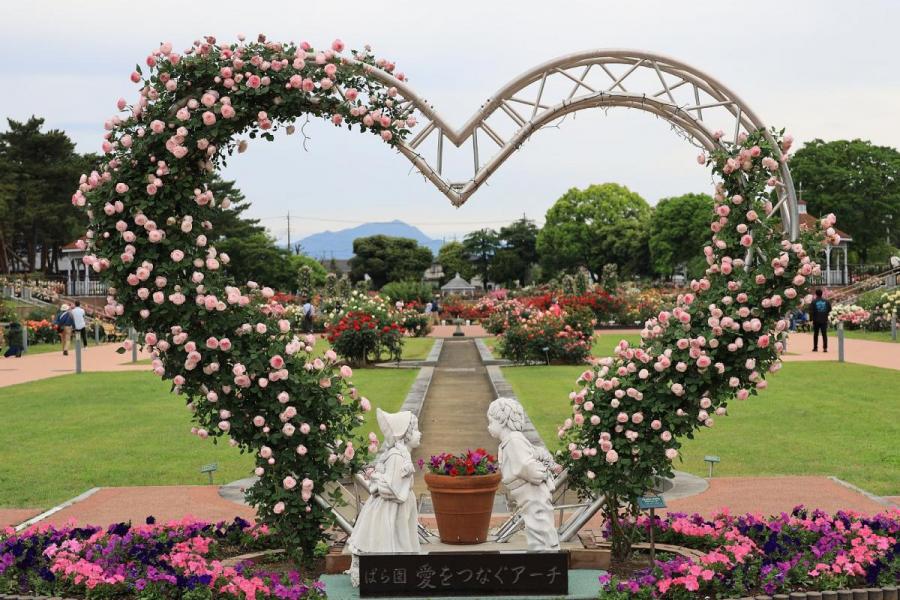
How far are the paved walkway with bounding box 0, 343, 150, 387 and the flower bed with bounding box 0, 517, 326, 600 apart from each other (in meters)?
15.1

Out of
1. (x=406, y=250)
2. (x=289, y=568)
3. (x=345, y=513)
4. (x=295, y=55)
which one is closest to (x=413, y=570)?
(x=289, y=568)

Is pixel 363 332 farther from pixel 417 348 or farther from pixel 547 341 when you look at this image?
pixel 417 348

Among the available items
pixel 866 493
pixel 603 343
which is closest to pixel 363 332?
pixel 603 343

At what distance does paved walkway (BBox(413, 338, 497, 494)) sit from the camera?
39.3 ft

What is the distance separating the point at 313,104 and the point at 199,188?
92 cm

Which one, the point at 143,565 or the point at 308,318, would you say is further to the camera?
the point at 308,318

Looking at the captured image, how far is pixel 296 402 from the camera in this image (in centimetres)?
659

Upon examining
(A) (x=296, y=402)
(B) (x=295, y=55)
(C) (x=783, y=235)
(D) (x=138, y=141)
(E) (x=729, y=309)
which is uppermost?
(B) (x=295, y=55)

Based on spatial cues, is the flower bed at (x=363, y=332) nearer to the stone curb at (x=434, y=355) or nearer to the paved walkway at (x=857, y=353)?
the stone curb at (x=434, y=355)

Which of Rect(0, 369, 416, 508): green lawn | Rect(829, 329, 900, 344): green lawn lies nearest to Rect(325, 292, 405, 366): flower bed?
Rect(0, 369, 416, 508): green lawn

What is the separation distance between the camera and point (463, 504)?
646 centimetres

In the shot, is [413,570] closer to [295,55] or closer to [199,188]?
[199,188]

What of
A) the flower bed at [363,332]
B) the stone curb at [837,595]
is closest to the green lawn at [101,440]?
the flower bed at [363,332]

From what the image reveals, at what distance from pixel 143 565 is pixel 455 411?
30.2ft
